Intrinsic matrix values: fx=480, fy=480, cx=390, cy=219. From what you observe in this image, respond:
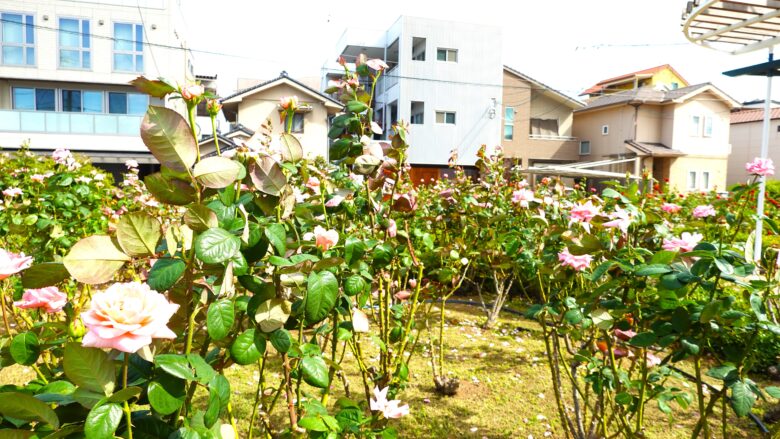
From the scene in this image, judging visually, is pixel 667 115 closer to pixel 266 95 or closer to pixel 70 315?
pixel 266 95

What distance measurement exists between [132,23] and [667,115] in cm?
2232

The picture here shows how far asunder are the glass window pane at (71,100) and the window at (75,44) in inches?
37.8

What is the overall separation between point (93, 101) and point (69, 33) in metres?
2.57

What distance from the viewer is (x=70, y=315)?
3.55ft

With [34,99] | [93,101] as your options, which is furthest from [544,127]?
[34,99]

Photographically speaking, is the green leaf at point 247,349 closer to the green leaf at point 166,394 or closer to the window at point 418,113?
the green leaf at point 166,394

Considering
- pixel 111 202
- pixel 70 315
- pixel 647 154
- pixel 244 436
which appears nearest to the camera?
pixel 70 315

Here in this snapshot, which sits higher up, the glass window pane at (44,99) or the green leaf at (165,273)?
the glass window pane at (44,99)

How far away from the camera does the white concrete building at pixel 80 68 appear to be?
17516mm

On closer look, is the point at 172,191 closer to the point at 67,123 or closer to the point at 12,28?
the point at 67,123

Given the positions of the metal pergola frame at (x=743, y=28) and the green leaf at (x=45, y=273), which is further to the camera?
the metal pergola frame at (x=743, y=28)

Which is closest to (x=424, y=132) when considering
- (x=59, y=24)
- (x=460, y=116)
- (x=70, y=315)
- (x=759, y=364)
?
(x=460, y=116)

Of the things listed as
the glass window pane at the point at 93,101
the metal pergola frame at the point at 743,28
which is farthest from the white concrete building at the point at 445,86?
the metal pergola frame at the point at 743,28

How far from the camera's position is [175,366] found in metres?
0.74
